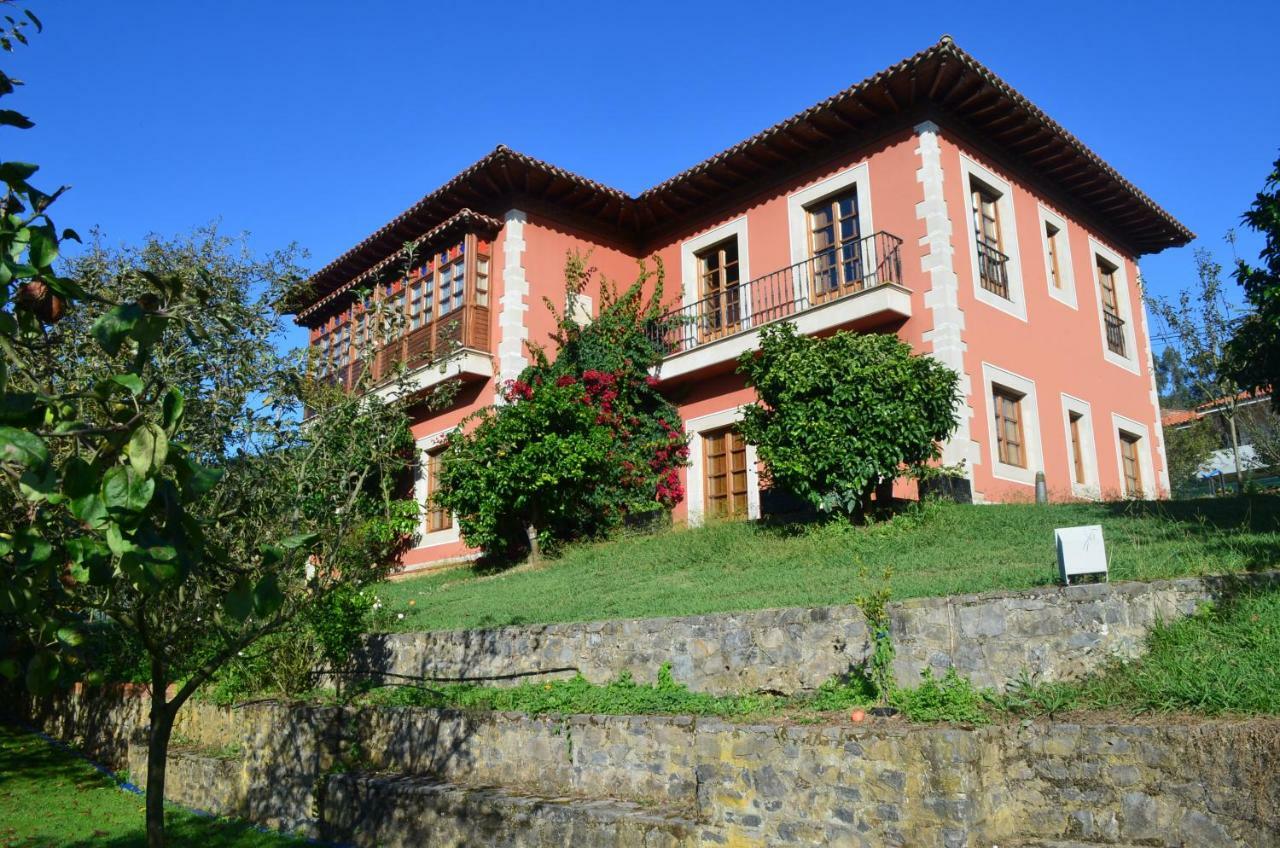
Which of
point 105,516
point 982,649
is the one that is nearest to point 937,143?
point 982,649

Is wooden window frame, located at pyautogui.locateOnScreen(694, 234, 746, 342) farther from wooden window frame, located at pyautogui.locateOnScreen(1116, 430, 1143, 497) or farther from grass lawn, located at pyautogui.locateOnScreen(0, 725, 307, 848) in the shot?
grass lawn, located at pyautogui.locateOnScreen(0, 725, 307, 848)

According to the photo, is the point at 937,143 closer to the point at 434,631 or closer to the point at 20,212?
the point at 434,631

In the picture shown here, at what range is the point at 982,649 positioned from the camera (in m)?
6.60

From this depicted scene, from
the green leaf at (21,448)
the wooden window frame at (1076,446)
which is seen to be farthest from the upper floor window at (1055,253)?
the green leaf at (21,448)

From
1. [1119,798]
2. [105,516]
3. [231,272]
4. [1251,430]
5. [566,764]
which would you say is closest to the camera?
[105,516]

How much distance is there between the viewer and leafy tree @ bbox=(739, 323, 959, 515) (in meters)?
11.0

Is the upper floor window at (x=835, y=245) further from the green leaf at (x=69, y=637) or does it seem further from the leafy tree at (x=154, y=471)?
the green leaf at (x=69, y=637)

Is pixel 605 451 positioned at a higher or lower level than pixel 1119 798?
higher

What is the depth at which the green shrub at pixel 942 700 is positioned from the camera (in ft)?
19.7

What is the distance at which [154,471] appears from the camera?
Answer: 216cm

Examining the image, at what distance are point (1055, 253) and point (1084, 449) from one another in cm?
324

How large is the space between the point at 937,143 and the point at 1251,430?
12.8 meters

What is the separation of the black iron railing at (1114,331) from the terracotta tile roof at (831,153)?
5.61ft

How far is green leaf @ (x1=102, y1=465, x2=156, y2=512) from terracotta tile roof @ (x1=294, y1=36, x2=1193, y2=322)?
12.9 m
